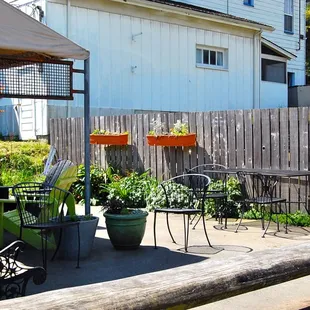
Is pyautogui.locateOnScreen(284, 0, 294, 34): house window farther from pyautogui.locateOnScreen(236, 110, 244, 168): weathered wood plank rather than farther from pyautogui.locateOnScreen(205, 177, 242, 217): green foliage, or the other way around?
pyautogui.locateOnScreen(205, 177, 242, 217): green foliage

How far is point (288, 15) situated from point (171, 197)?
16.8m

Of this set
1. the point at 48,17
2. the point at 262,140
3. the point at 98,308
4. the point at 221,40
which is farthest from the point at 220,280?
the point at 221,40

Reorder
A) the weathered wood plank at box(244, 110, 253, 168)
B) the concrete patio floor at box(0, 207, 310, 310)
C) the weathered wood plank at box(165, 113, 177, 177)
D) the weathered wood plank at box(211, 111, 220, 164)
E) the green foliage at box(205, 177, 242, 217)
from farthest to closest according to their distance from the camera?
the weathered wood plank at box(165, 113, 177, 177) → the weathered wood plank at box(211, 111, 220, 164) → the weathered wood plank at box(244, 110, 253, 168) → the green foliage at box(205, 177, 242, 217) → the concrete patio floor at box(0, 207, 310, 310)

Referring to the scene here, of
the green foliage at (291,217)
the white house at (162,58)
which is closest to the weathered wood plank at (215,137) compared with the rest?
the green foliage at (291,217)

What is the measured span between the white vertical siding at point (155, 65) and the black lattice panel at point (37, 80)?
24.5ft

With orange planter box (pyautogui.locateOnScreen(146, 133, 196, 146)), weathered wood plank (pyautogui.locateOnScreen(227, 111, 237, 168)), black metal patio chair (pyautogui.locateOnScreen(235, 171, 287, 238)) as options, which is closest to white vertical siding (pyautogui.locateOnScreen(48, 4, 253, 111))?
orange planter box (pyautogui.locateOnScreen(146, 133, 196, 146))

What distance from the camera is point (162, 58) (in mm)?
16078

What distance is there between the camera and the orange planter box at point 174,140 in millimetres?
9414

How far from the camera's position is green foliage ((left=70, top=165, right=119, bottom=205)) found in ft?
33.5

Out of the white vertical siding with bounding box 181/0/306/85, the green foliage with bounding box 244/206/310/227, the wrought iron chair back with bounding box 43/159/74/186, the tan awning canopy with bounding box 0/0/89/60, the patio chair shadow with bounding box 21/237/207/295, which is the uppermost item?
the white vertical siding with bounding box 181/0/306/85

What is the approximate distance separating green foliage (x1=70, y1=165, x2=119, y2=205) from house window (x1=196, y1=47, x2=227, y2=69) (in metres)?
7.32

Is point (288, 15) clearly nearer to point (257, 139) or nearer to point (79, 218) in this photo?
point (257, 139)

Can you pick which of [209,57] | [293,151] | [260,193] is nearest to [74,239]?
[260,193]

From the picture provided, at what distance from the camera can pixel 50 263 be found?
580 cm
